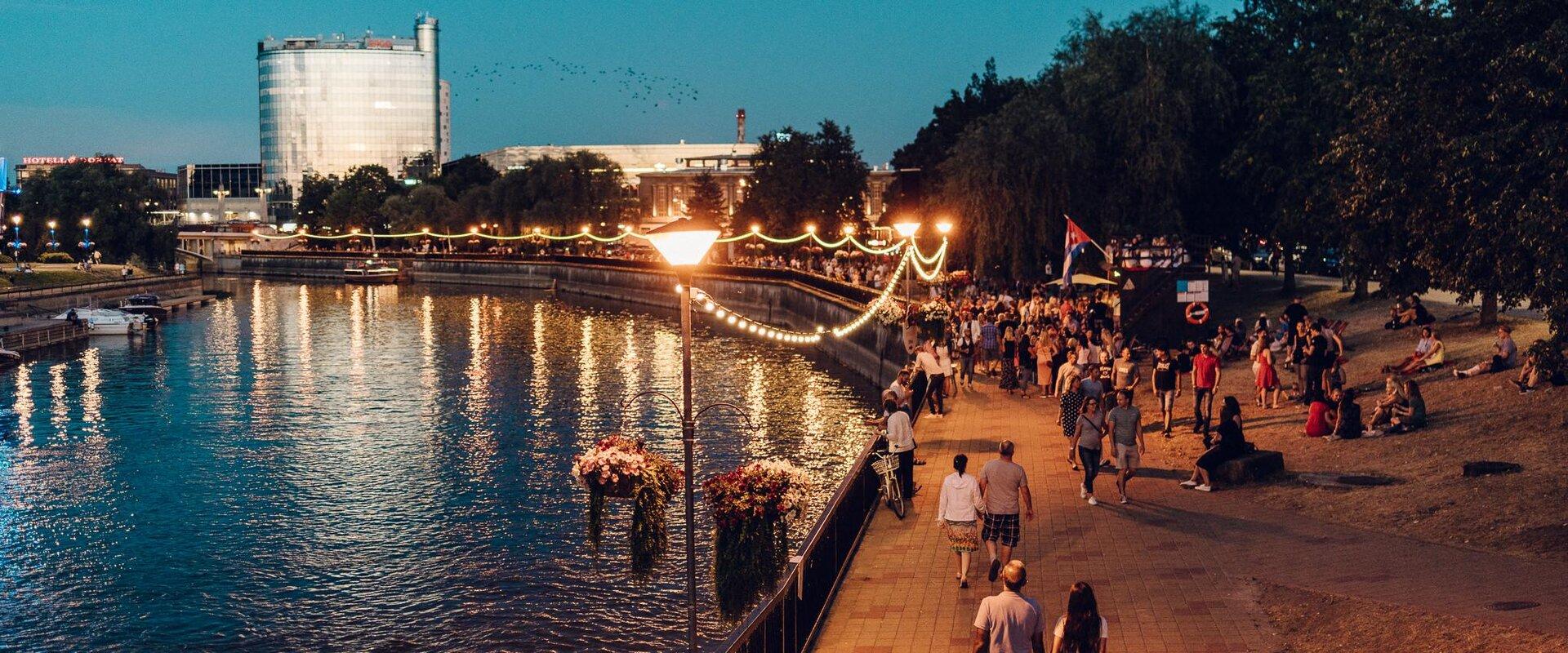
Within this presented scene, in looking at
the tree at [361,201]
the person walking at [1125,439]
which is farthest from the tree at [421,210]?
the person walking at [1125,439]

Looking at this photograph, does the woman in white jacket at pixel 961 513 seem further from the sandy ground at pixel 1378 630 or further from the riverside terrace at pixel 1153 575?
the sandy ground at pixel 1378 630

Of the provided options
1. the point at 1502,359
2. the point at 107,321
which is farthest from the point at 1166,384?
the point at 107,321

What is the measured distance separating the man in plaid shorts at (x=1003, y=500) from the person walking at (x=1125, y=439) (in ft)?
13.2

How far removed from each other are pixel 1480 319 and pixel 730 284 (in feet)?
172

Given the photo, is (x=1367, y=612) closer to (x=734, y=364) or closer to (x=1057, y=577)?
(x=1057, y=577)

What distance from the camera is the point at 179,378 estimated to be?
50.0 metres

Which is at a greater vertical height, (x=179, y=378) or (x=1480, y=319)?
(x=1480, y=319)

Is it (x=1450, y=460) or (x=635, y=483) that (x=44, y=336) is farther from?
(x=1450, y=460)

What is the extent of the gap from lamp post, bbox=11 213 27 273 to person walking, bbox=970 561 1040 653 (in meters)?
100.0

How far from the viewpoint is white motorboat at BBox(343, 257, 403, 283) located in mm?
129250

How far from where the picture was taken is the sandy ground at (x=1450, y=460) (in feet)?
50.3

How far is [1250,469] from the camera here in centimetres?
1883

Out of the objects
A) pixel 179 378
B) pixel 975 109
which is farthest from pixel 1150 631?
pixel 975 109

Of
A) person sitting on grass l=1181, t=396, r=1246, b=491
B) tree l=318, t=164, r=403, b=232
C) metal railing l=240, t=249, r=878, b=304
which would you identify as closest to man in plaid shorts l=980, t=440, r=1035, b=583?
person sitting on grass l=1181, t=396, r=1246, b=491
